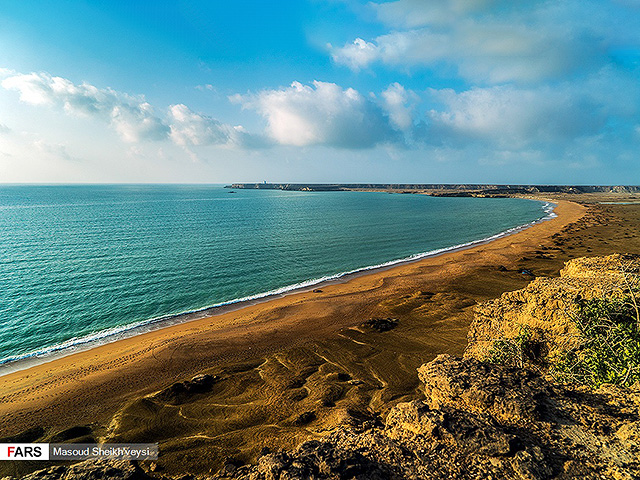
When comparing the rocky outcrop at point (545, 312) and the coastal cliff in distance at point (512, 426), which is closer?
the coastal cliff in distance at point (512, 426)

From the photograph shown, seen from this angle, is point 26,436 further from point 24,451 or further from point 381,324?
point 381,324

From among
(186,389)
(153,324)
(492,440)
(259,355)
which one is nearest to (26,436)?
(186,389)

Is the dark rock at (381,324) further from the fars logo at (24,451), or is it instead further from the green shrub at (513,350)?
the fars logo at (24,451)

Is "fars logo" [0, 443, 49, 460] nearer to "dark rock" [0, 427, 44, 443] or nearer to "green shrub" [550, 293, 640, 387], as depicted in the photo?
"dark rock" [0, 427, 44, 443]

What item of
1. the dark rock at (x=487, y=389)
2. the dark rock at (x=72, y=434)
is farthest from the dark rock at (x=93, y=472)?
the dark rock at (x=487, y=389)

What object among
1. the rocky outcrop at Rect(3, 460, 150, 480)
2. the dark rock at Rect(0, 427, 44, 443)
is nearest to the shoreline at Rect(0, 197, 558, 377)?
the dark rock at Rect(0, 427, 44, 443)

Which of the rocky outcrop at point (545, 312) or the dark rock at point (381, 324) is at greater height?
the rocky outcrop at point (545, 312)
